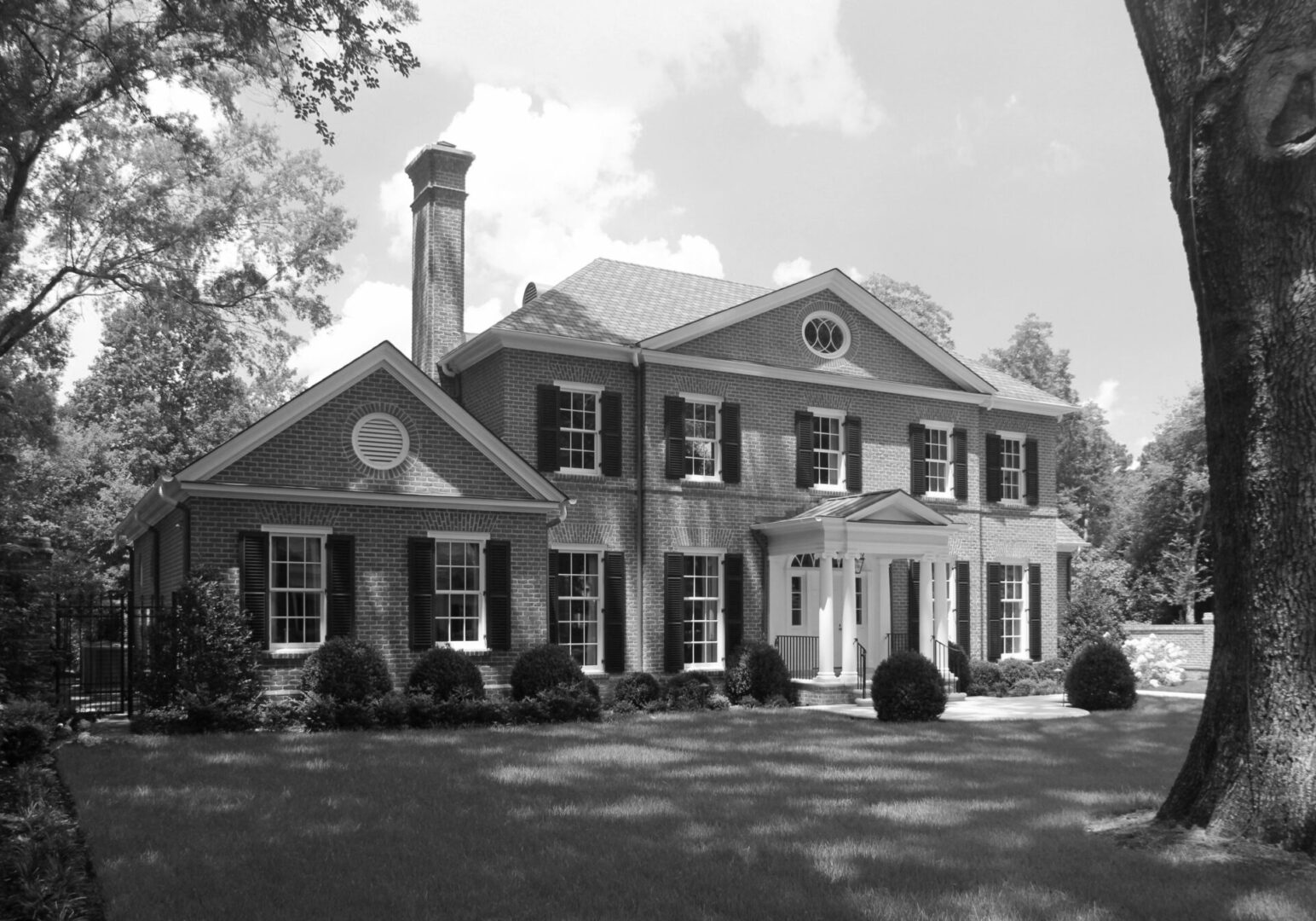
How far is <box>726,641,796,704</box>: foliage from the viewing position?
2127cm

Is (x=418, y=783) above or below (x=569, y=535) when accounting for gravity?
below

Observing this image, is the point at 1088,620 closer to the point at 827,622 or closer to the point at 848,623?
the point at 848,623

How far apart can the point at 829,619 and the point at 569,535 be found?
5134 mm

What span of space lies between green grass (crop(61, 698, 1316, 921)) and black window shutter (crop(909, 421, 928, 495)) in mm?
10401

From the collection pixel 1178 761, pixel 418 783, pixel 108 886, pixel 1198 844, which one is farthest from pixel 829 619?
pixel 108 886

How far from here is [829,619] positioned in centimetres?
2200

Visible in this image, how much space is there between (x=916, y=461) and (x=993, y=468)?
102 inches

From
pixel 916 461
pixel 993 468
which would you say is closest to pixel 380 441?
pixel 916 461

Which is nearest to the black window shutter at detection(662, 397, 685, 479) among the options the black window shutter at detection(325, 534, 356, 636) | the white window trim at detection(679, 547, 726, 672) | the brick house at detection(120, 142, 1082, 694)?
the brick house at detection(120, 142, 1082, 694)

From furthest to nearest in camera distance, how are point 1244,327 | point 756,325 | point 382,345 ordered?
point 756,325 → point 382,345 → point 1244,327

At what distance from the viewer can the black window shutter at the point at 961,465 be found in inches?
1032

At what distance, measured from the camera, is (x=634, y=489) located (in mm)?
22031

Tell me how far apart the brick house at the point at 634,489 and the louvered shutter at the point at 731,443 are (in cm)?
5

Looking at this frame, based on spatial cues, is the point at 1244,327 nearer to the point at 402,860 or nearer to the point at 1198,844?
the point at 1198,844
